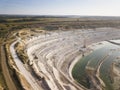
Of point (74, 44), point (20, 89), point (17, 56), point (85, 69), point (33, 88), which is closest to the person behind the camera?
point (20, 89)

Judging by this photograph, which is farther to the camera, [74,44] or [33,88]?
[74,44]

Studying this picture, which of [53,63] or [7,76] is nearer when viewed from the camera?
[7,76]

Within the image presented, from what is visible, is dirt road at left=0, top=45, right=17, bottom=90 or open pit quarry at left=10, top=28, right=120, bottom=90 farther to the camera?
open pit quarry at left=10, top=28, right=120, bottom=90

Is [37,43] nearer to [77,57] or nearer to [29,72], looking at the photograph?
[77,57]

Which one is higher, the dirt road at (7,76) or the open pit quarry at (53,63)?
the dirt road at (7,76)

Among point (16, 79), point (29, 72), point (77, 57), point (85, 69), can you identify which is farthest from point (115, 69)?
point (16, 79)

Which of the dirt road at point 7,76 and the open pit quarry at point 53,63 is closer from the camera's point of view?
the dirt road at point 7,76

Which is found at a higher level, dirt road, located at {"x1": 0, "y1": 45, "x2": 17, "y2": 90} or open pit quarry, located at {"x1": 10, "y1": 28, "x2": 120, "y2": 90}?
dirt road, located at {"x1": 0, "y1": 45, "x2": 17, "y2": 90}

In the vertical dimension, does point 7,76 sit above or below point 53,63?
above
